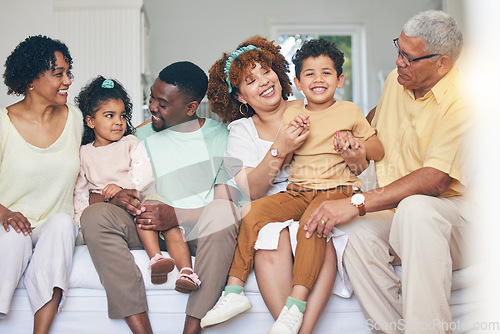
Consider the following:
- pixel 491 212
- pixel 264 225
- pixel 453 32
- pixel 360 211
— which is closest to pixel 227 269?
pixel 264 225

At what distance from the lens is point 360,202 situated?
1.70m

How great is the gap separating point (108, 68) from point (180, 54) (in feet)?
4.81

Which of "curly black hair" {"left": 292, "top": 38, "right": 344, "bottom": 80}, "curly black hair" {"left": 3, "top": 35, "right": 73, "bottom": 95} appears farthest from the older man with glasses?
"curly black hair" {"left": 3, "top": 35, "right": 73, "bottom": 95}

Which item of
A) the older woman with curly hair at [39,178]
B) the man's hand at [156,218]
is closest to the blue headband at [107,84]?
the older woman with curly hair at [39,178]

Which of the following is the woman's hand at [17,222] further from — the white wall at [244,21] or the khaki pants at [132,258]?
the white wall at [244,21]

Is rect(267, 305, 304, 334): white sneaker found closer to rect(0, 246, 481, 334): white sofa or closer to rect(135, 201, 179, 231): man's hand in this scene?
rect(0, 246, 481, 334): white sofa

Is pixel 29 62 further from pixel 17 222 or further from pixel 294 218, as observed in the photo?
pixel 294 218

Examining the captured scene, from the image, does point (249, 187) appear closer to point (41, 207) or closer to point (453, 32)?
point (41, 207)

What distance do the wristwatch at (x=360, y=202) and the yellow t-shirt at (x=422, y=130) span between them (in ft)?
0.83

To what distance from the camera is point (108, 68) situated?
413 centimetres

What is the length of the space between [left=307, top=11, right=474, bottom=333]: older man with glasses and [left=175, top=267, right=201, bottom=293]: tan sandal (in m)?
0.43

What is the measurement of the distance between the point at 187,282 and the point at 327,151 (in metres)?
0.72

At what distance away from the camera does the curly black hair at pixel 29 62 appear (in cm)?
204

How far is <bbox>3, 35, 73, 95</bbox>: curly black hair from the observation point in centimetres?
Answer: 204
